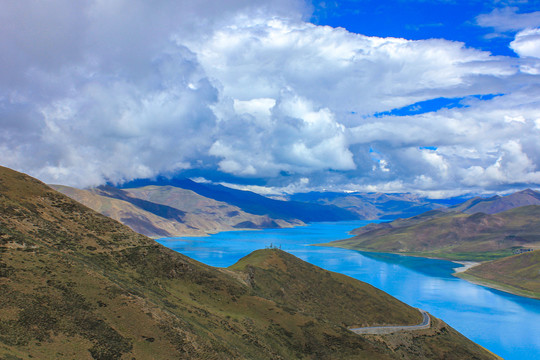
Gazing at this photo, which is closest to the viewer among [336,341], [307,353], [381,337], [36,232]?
[36,232]

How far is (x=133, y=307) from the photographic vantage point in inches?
2266

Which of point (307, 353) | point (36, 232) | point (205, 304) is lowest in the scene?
point (307, 353)

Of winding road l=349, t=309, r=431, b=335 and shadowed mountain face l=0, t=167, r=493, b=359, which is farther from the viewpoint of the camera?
winding road l=349, t=309, r=431, b=335

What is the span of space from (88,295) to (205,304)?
33.1m

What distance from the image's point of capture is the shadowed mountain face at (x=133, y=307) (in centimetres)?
4800

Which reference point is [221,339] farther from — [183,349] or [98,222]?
[98,222]

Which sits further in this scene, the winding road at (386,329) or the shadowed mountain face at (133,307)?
the winding road at (386,329)

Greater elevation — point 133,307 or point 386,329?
point 133,307

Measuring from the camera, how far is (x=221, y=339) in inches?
2506

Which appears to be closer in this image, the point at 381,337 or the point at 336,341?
the point at 336,341

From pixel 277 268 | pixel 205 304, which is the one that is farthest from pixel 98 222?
pixel 277 268

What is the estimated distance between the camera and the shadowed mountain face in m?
48.0

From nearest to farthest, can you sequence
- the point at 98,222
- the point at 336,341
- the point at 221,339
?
the point at 221,339 < the point at 336,341 < the point at 98,222

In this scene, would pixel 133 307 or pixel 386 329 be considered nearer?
pixel 133 307
